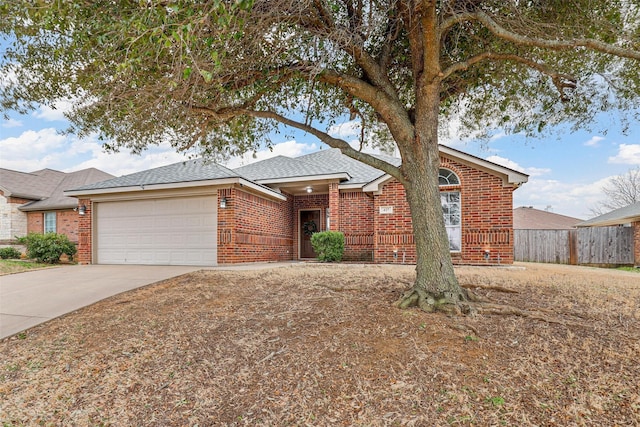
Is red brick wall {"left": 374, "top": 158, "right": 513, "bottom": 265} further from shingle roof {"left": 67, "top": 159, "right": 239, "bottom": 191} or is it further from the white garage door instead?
the white garage door

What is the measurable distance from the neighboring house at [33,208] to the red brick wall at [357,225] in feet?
40.1

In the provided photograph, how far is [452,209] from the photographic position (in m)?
11.1

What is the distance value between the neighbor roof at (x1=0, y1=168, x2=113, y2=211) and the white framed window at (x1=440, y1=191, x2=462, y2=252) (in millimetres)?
15790

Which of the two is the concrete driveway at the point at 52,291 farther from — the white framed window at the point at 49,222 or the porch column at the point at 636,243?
the porch column at the point at 636,243

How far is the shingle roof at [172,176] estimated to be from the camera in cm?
1066

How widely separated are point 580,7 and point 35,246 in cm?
1710

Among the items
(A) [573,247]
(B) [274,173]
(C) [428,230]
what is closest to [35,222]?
(B) [274,173]

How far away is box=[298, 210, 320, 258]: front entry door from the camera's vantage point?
14891 millimetres

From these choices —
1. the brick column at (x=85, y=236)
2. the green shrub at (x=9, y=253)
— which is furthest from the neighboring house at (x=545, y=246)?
the green shrub at (x=9, y=253)

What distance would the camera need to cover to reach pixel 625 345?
3268mm

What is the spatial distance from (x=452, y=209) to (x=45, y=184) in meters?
20.5

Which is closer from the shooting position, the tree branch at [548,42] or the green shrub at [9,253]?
the tree branch at [548,42]

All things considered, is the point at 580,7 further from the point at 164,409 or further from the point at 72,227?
the point at 72,227

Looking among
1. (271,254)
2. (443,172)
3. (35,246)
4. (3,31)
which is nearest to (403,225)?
(443,172)
